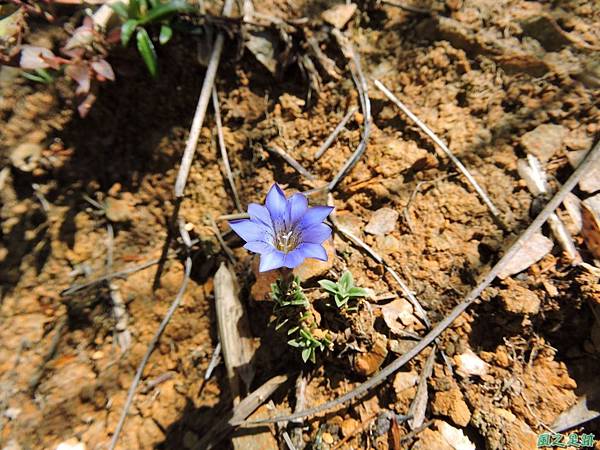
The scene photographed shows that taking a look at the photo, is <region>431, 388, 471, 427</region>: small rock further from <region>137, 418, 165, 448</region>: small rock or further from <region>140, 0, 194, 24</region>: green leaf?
<region>140, 0, 194, 24</region>: green leaf

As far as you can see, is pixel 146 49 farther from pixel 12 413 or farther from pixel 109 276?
pixel 12 413

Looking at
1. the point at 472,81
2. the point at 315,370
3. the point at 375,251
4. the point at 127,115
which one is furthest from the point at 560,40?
the point at 127,115

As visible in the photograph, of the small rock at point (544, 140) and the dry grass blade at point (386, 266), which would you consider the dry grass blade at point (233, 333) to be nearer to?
the dry grass blade at point (386, 266)

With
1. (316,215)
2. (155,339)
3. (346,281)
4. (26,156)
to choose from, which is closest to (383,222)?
(346,281)

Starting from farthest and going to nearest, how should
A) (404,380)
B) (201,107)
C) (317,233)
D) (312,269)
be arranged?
1. (201,107)
2. (312,269)
3. (404,380)
4. (317,233)

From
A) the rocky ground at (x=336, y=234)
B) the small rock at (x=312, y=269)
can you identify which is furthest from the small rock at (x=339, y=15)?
the small rock at (x=312, y=269)

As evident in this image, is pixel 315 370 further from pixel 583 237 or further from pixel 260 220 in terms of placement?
pixel 583 237
